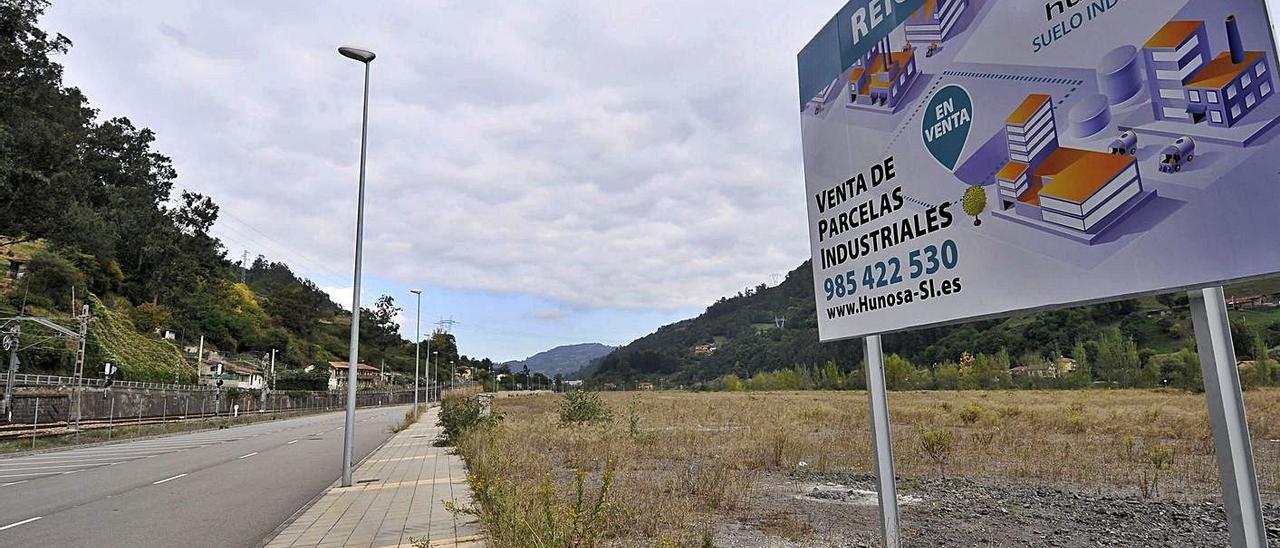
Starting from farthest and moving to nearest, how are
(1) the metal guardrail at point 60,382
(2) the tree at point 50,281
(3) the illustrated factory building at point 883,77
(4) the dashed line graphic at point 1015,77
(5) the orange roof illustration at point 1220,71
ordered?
(2) the tree at point 50,281
(1) the metal guardrail at point 60,382
(3) the illustrated factory building at point 883,77
(4) the dashed line graphic at point 1015,77
(5) the orange roof illustration at point 1220,71

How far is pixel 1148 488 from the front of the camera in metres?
10.4

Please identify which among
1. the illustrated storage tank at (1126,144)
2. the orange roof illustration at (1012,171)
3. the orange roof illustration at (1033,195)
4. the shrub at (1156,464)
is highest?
the orange roof illustration at (1012,171)

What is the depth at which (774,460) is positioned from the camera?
14016 mm

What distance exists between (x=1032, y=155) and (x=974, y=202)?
38 centimetres

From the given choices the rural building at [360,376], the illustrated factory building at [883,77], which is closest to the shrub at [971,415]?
the illustrated factory building at [883,77]

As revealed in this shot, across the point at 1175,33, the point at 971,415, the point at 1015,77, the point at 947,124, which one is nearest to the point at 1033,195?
the point at 1015,77

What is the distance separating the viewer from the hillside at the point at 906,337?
51.7m

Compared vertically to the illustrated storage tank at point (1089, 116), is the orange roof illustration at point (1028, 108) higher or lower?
higher

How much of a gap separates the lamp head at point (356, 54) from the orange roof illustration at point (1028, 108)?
1361cm

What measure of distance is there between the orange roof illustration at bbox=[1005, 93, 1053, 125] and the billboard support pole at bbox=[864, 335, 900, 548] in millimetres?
1584

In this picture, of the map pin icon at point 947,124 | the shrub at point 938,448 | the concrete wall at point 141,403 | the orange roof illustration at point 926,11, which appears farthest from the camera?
the concrete wall at point 141,403

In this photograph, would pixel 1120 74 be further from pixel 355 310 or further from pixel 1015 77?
pixel 355 310

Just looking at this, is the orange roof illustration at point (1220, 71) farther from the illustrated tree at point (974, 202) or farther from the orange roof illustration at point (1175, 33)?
the illustrated tree at point (974, 202)

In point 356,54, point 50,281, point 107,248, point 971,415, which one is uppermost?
point 107,248
